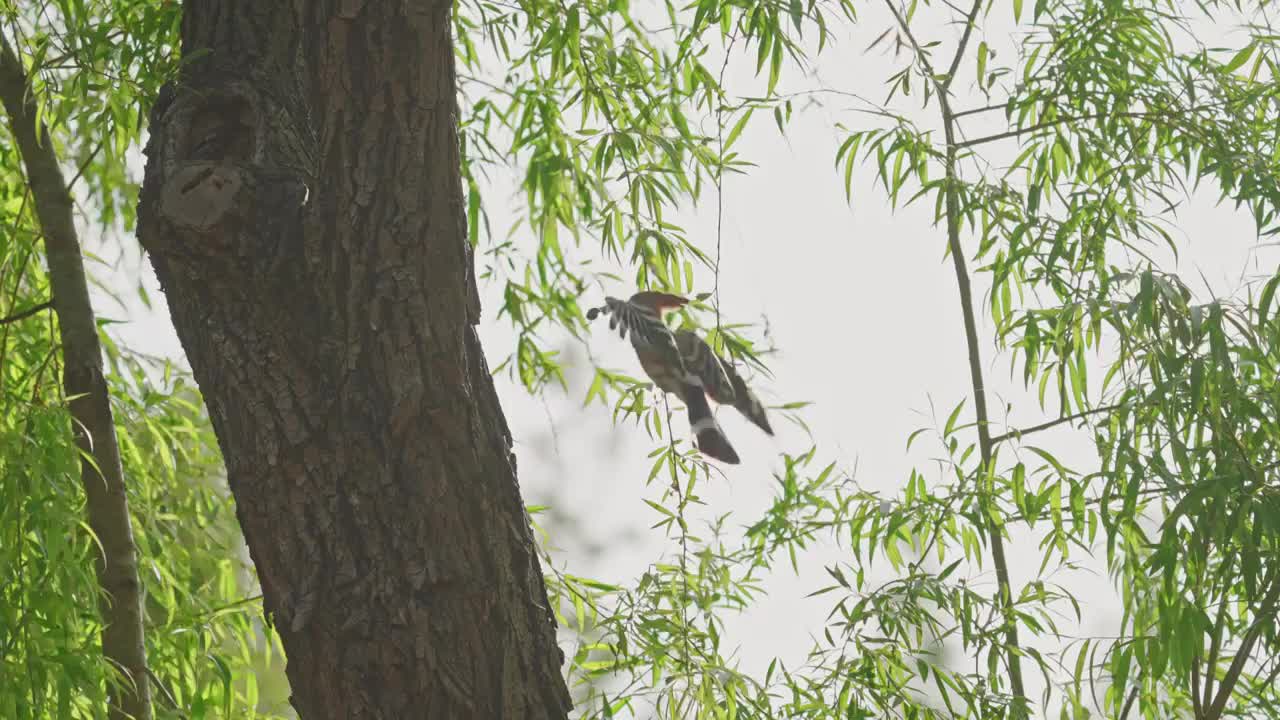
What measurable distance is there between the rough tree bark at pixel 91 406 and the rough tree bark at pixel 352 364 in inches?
20.6

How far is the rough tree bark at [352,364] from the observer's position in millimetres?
1000

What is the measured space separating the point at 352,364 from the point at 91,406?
2.09 ft

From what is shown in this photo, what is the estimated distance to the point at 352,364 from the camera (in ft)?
3.37

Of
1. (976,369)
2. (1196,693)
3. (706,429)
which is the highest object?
(976,369)

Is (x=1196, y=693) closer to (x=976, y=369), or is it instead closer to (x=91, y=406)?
(x=976, y=369)

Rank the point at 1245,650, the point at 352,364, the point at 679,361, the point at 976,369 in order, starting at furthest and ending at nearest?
the point at 976,369 → the point at 1245,650 → the point at 679,361 → the point at 352,364

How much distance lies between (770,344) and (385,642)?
84cm

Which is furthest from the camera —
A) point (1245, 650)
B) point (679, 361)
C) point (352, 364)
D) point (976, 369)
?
point (976, 369)

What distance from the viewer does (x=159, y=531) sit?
184 centimetres

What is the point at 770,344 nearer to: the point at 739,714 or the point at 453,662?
the point at 739,714

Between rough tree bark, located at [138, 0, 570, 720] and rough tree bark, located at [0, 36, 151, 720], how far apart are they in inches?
20.6

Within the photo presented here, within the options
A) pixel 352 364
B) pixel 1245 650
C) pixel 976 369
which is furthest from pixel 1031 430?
pixel 352 364

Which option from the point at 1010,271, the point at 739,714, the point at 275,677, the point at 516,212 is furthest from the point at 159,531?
the point at 275,677

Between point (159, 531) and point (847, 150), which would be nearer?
point (847, 150)
